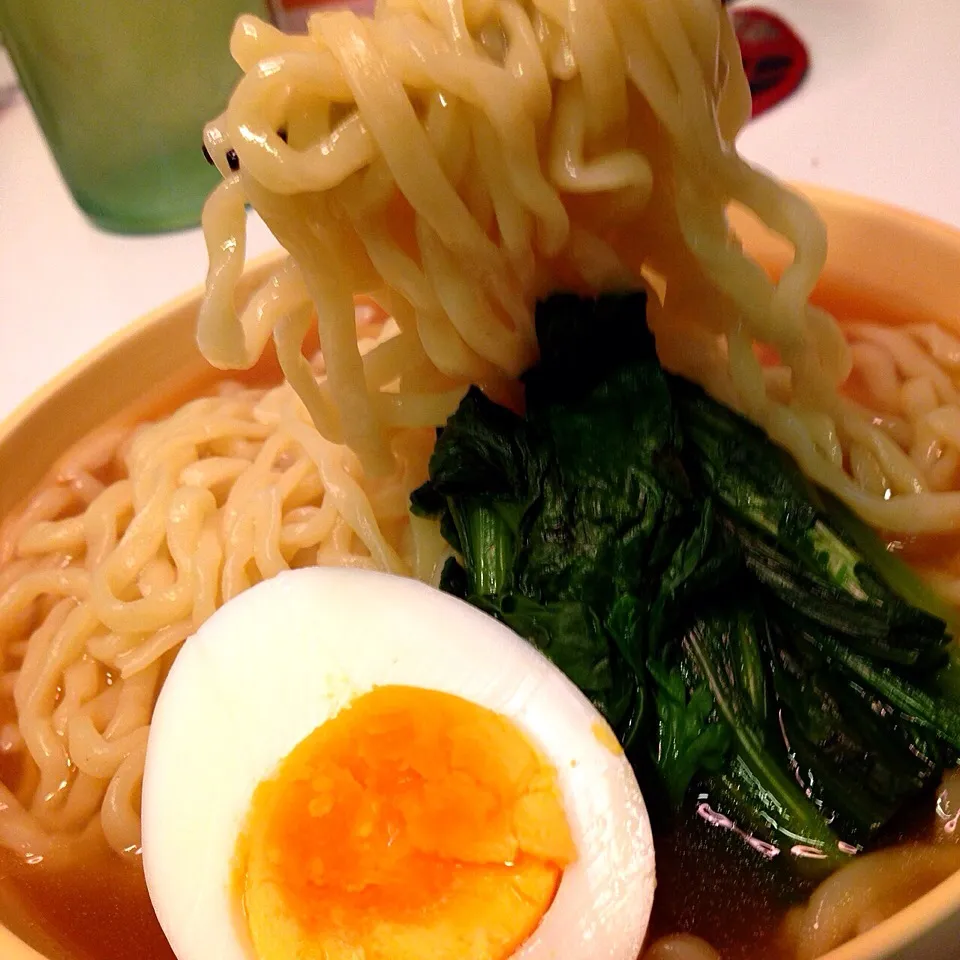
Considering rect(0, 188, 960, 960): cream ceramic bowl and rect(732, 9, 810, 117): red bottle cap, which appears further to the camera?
rect(732, 9, 810, 117): red bottle cap

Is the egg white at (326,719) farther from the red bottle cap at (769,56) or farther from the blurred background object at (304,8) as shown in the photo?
the blurred background object at (304,8)

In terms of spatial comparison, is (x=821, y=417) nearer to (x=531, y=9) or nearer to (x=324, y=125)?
(x=531, y=9)

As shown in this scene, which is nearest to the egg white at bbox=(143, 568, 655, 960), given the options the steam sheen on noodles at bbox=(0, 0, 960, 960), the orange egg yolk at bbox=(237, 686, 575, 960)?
the orange egg yolk at bbox=(237, 686, 575, 960)

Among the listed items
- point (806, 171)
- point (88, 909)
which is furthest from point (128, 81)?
point (88, 909)

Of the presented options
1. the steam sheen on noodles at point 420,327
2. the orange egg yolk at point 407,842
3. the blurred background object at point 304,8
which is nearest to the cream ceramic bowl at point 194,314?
the steam sheen on noodles at point 420,327

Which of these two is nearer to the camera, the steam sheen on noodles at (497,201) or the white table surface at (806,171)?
the steam sheen on noodles at (497,201)

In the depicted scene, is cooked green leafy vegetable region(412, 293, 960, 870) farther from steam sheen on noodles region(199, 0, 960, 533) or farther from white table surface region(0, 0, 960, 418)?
white table surface region(0, 0, 960, 418)
